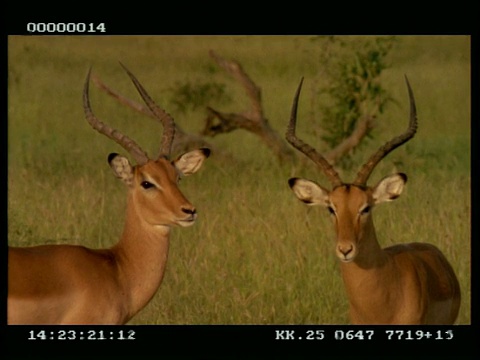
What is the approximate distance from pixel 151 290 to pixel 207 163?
5217mm

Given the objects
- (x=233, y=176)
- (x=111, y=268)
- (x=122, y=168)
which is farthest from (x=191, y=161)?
(x=233, y=176)

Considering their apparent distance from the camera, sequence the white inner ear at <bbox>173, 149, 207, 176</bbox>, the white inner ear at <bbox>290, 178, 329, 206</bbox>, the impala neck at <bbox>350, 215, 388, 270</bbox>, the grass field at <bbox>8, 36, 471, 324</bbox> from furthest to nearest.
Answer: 1. the grass field at <bbox>8, 36, 471, 324</bbox>
2. the white inner ear at <bbox>173, 149, 207, 176</bbox>
3. the white inner ear at <bbox>290, 178, 329, 206</bbox>
4. the impala neck at <bbox>350, 215, 388, 270</bbox>

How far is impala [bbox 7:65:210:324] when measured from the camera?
6762 mm

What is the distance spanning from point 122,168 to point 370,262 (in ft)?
4.78

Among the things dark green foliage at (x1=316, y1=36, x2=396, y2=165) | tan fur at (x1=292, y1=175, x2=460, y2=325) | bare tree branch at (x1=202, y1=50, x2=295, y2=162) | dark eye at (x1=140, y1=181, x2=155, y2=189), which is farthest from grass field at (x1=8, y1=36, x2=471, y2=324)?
dark eye at (x1=140, y1=181, x2=155, y2=189)

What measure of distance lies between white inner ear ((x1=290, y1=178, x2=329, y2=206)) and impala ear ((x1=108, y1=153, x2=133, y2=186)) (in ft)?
2.97

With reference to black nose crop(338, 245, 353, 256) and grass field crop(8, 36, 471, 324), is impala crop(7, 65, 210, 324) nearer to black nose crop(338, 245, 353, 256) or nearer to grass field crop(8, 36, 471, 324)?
black nose crop(338, 245, 353, 256)

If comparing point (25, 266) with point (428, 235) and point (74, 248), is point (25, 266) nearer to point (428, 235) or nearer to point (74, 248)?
point (74, 248)

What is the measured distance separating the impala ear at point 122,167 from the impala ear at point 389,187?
4.49 feet

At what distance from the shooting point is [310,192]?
7371 millimetres

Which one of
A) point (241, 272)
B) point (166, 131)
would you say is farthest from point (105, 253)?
point (241, 272)

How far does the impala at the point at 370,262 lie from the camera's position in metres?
7.06

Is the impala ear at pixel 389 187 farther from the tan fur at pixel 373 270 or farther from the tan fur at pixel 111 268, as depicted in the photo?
the tan fur at pixel 111 268

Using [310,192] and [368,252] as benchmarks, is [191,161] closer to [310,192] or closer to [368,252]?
[310,192]
